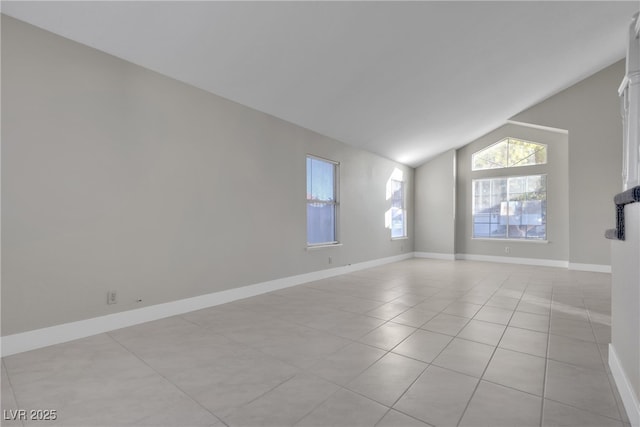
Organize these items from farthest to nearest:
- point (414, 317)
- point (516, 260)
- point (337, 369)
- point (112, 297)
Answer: point (516, 260) < point (414, 317) < point (112, 297) < point (337, 369)

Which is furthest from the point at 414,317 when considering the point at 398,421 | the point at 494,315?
the point at 398,421

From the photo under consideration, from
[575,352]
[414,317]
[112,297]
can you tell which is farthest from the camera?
[414,317]

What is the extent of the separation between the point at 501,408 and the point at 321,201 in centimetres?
410

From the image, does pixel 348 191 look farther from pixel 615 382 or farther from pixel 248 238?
pixel 615 382

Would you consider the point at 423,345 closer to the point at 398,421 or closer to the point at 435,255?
the point at 398,421

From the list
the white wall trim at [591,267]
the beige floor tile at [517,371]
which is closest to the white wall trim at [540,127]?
the white wall trim at [591,267]

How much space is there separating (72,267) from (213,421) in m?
2.04

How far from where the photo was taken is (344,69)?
3.65m

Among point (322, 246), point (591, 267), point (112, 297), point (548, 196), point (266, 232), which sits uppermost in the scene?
point (548, 196)

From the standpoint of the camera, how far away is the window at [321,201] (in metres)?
5.25

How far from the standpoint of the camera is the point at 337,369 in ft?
6.88

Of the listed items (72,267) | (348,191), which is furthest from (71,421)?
(348,191)

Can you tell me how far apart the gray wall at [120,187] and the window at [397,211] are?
383 cm

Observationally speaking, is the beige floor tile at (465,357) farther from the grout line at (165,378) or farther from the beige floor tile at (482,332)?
the grout line at (165,378)
